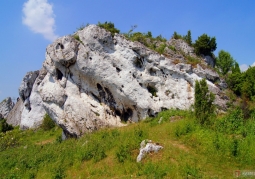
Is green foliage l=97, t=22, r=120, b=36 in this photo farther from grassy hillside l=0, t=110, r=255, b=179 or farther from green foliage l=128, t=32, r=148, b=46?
grassy hillside l=0, t=110, r=255, b=179

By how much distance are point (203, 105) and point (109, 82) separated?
7.52 metres

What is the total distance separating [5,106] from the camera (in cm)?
4366

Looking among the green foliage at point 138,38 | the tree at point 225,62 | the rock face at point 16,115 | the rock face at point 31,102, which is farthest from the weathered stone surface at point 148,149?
the rock face at point 16,115

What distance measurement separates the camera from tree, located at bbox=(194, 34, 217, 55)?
860 inches

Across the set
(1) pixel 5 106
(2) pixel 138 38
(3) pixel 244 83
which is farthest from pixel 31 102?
(3) pixel 244 83

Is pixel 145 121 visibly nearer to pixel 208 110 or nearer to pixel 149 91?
pixel 149 91

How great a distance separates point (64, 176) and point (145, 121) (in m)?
7.14

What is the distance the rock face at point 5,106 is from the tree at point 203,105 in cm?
3896

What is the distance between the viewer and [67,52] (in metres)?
17.9

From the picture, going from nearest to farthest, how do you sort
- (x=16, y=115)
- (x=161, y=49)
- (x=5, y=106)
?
1. (x=161, y=49)
2. (x=16, y=115)
3. (x=5, y=106)

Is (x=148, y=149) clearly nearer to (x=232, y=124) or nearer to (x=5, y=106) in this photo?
(x=232, y=124)

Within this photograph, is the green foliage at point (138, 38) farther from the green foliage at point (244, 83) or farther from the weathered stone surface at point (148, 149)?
the weathered stone surface at point (148, 149)

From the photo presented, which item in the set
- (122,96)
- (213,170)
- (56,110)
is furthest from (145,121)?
(213,170)

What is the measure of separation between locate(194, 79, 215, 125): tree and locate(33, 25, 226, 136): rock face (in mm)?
4664
